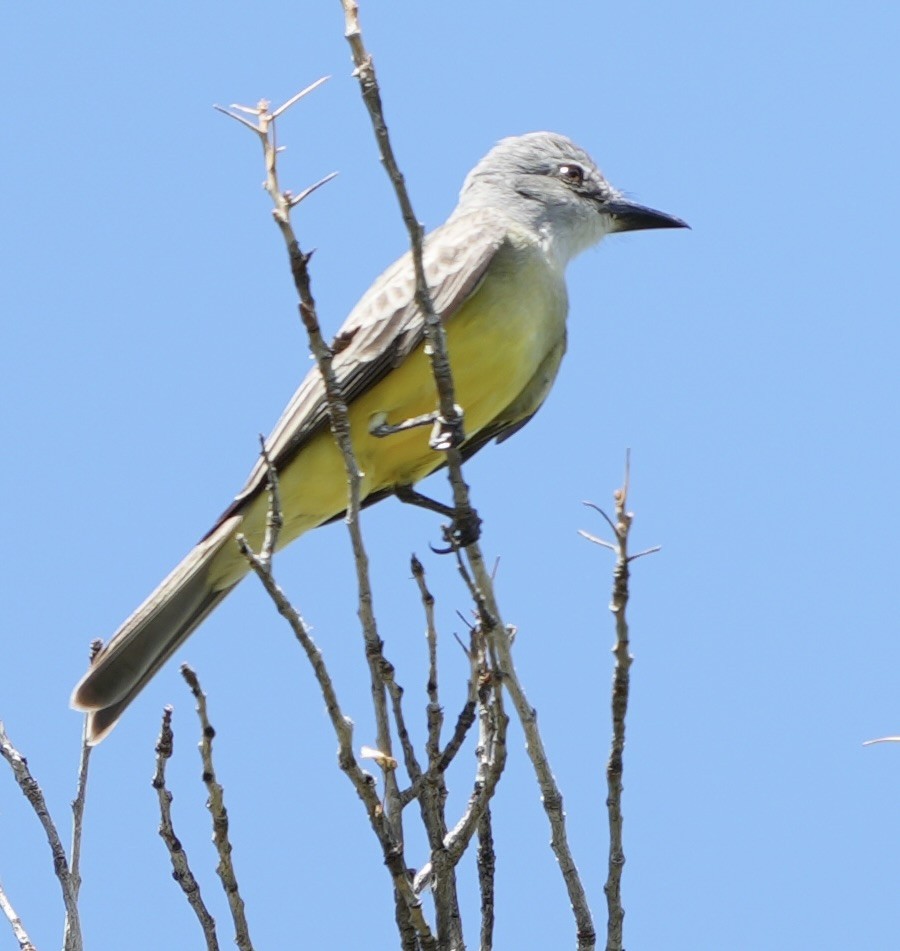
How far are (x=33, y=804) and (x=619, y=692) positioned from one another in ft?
5.30

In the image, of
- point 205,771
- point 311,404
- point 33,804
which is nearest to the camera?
point 205,771

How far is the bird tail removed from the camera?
18.9 ft

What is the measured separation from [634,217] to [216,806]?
17.9ft

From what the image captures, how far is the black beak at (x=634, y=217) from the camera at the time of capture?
817cm

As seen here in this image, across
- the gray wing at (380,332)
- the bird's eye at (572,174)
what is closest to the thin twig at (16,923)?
the gray wing at (380,332)

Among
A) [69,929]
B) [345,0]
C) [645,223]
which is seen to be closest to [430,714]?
[69,929]

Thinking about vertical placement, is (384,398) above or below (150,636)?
above

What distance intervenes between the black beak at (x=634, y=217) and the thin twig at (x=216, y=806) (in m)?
5.23

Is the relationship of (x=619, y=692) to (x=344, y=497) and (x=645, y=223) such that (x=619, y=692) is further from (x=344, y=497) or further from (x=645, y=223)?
(x=645, y=223)

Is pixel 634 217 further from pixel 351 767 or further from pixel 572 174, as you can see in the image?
pixel 351 767

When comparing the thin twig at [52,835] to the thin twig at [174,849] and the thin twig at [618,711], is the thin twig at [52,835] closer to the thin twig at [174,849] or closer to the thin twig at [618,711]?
the thin twig at [174,849]

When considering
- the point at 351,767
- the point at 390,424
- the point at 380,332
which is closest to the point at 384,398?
the point at 390,424

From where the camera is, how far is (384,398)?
626 centimetres

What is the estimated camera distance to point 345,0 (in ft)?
10.5
